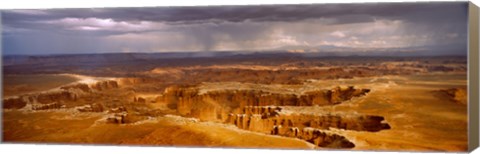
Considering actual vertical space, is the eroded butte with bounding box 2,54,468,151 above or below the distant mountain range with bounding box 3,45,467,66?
below

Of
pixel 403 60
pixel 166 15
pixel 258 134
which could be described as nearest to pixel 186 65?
pixel 166 15

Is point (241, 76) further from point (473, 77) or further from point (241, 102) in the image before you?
point (473, 77)

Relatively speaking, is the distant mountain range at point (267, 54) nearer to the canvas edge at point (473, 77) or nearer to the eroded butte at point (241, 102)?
the eroded butte at point (241, 102)

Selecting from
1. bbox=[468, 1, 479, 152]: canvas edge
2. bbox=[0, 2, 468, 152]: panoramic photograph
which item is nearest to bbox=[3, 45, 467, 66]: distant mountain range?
bbox=[0, 2, 468, 152]: panoramic photograph

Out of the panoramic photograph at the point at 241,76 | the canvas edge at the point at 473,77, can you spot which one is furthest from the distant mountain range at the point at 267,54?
the canvas edge at the point at 473,77

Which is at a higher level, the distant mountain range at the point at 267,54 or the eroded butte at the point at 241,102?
the distant mountain range at the point at 267,54

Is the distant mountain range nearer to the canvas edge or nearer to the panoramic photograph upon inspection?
the panoramic photograph

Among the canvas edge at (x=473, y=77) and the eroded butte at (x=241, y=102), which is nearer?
the canvas edge at (x=473, y=77)
